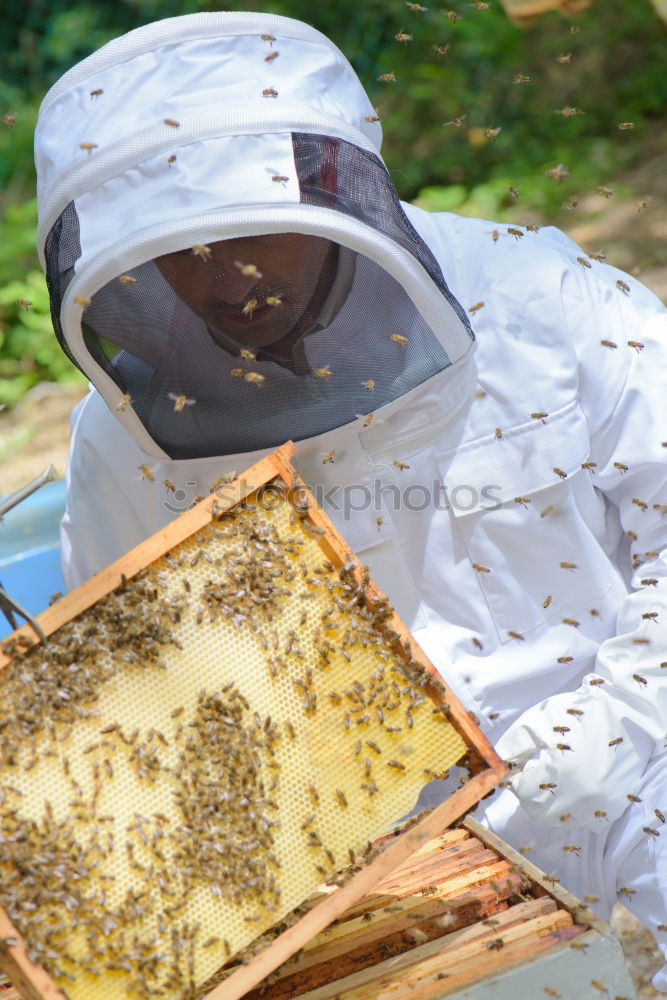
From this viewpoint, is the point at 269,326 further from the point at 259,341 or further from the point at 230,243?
the point at 230,243

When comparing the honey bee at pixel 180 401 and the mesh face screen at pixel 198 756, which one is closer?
the mesh face screen at pixel 198 756

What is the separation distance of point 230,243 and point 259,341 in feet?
0.90

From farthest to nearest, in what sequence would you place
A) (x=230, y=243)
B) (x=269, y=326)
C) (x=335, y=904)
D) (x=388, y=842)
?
1. (x=269, y=326)
2. (x=230, y=243)
3. (x=388, y=842)
4. (x=335, y=904)

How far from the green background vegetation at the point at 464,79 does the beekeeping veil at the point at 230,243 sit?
606 cm

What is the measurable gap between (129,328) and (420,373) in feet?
2.43

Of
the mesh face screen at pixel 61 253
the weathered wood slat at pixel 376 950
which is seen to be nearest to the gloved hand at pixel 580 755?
the weathered wood slat at pixel 376 950

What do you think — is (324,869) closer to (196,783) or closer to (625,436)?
(196,783)

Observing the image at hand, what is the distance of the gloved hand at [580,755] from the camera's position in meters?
2.39

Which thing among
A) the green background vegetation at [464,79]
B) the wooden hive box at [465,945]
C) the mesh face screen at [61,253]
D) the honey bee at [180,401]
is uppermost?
the mesh face screen at [61,253]

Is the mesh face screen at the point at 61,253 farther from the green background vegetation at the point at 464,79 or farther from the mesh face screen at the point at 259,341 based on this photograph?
the green background vegetation at the point at 464,79

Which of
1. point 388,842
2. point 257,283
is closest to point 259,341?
point 257,283

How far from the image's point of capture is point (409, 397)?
2521 millimetres

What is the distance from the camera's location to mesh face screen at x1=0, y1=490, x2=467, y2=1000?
1764 millimetres

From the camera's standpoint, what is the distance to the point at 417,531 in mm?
2727
